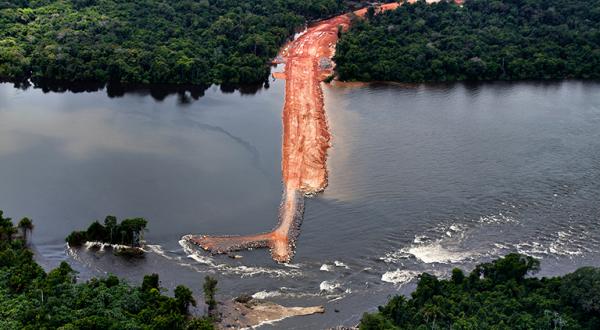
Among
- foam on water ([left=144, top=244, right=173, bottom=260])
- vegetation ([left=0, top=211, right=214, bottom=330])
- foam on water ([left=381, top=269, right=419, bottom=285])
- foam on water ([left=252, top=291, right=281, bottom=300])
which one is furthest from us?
foam on water ([left=144, top=244, right=173, bottom=260])

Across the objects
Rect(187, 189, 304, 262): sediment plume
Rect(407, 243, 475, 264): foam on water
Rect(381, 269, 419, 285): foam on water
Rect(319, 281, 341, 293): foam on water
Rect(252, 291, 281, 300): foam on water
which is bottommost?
Rect(252, 291, 281, 300): foam on water

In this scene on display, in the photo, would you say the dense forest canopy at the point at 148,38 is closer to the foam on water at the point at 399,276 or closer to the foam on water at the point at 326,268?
the foam on water at the point at 326,268

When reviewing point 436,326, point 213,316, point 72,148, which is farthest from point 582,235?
point 72,148

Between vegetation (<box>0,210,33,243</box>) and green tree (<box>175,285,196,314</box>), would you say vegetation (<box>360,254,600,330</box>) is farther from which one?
vegetation (<box>0,210,33,243</box>)

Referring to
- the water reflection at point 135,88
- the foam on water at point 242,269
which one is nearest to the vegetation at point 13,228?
the foam on water at point 242,269

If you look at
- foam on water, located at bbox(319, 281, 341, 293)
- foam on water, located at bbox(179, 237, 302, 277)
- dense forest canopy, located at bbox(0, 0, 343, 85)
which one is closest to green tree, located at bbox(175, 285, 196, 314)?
foam on water, located at bbox(179, 237, 302, 277)
